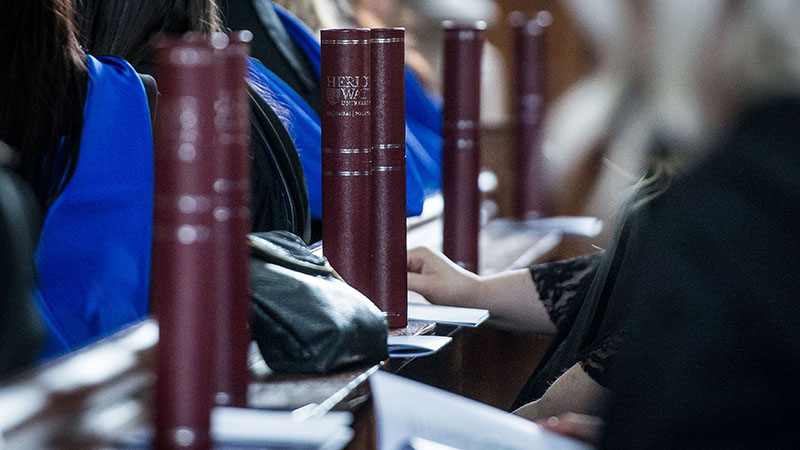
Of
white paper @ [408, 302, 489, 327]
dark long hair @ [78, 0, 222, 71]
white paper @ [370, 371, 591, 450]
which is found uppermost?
dark long hair @ [78, 0, 222, 71]

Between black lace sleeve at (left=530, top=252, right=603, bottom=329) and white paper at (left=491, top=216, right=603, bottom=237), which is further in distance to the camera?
white paper at (left=491, top=216, right=603, bottom=237)

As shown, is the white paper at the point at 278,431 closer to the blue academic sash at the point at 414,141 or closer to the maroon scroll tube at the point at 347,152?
the maroon scroll tube at the point at 347,152

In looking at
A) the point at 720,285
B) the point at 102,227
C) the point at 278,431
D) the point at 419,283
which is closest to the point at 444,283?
the point at 419,283

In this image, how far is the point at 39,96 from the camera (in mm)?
1214

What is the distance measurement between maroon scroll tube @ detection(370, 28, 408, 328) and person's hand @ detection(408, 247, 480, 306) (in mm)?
252

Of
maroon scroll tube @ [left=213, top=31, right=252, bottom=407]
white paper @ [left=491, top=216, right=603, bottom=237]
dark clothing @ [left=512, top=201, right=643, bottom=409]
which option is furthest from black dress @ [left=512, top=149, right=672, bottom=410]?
white paper @ [left=491, top=216, right=603, bottom=237]

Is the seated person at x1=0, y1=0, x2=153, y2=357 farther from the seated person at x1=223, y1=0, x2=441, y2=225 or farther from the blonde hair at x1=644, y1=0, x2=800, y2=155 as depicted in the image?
the blonde hair at x1=644, y1=0, x2=800, y2=155

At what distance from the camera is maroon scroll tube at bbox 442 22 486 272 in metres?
1.72

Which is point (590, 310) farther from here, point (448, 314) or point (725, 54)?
point (725, 54)

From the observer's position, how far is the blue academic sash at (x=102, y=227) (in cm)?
116

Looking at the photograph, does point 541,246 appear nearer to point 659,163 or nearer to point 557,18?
point 659,163

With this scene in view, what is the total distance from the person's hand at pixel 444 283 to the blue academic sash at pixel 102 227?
1.33 ft

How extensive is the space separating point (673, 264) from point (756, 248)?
5 cm

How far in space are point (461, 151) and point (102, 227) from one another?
0.69 m
